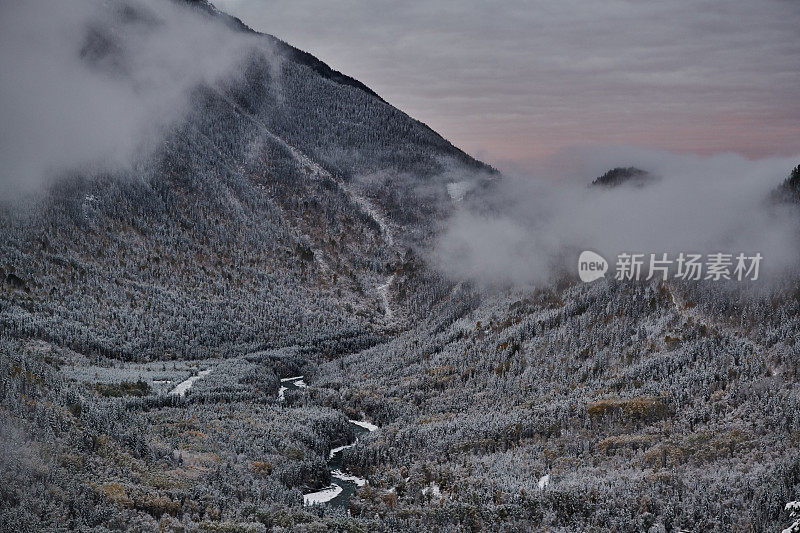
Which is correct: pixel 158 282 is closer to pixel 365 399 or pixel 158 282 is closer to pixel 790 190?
pixel 365 399

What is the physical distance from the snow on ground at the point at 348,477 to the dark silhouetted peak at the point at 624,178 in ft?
307

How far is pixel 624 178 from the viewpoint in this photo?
166 metres

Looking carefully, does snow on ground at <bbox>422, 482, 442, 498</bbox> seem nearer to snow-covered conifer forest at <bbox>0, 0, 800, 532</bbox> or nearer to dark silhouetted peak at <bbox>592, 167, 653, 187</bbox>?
snow-covered conifer forest at <bbox>0, 0, 800, 532</bbox>

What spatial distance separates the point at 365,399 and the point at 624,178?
263ft

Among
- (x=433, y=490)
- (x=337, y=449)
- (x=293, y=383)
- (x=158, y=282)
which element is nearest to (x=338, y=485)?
(x=337, y=449)

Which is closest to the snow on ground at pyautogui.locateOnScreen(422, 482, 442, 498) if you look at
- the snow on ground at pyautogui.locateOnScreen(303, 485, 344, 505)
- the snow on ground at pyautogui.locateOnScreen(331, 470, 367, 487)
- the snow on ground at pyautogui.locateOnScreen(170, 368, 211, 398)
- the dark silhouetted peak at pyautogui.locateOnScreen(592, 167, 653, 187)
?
the snow on ground at pyautogui.locateOnScreen(331, 470, 367, 487)

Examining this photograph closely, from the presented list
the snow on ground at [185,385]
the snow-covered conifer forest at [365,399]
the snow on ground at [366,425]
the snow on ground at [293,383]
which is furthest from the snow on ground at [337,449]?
the snow on ground at [185,385]

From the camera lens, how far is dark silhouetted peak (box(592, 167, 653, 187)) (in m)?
160

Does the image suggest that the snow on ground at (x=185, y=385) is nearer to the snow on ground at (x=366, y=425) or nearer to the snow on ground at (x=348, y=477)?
the snow on ground at (x=366, y=425)

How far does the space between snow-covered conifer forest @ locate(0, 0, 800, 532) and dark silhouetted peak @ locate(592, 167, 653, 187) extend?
1707 millimetres

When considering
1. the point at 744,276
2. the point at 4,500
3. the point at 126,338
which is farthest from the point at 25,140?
the point at 744,276

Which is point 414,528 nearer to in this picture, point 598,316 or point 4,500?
point 4,500

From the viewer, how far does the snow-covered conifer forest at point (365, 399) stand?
68625 millimetres

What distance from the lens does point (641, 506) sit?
222 ft
